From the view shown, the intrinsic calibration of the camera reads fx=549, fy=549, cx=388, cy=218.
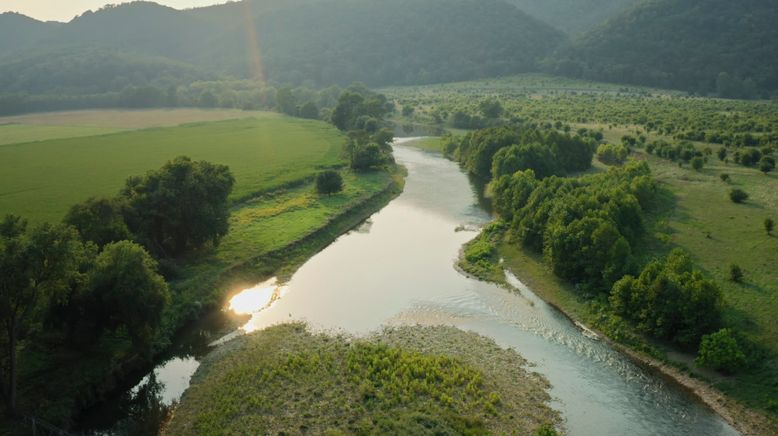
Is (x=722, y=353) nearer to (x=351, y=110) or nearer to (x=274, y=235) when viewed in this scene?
(x=274, y=235)

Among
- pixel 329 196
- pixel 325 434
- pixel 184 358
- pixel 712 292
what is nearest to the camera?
pixel 325 434

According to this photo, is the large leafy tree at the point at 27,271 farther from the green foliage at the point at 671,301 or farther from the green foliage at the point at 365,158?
the green foliage at the point at 365,158

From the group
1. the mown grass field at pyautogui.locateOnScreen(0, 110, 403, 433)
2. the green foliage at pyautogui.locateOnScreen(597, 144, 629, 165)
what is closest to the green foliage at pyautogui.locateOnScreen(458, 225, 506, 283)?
the mown grass field at pyautogui.locateOnScreen(0, 110, 403, 433)

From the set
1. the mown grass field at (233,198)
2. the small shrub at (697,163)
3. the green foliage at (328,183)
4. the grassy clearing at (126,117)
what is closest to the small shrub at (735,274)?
the mown grass field at (233,198)

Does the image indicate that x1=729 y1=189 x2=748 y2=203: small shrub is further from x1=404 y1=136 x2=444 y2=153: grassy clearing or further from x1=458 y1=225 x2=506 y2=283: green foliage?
x1=404 y1=136 x2=444 y2=153: grassy clearing

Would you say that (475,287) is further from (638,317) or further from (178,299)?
(178,299)

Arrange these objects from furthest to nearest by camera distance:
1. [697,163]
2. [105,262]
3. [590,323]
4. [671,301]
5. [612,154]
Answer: [612,154] < [697,163] < [590,323] < [671,301] < [105,262]

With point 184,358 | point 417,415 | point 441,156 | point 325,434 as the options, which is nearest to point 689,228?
point 417,415

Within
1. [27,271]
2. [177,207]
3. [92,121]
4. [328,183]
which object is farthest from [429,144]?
[27,271]
